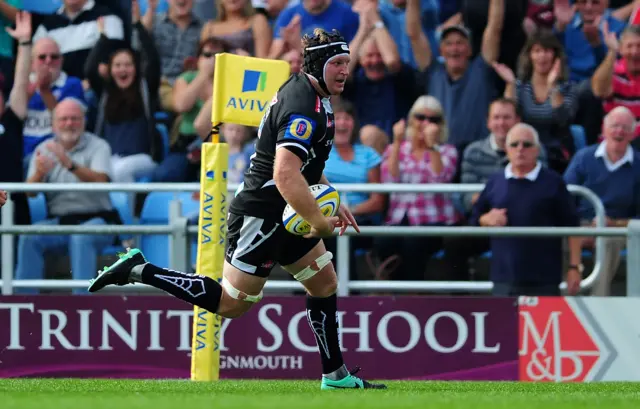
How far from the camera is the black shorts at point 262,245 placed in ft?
25.5

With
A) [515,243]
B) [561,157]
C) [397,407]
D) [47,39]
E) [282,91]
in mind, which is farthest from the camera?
[47,39]

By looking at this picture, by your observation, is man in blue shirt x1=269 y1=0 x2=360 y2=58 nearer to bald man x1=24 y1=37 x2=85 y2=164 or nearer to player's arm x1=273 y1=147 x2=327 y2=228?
bald man x1=24 y1=37 x2=85 y2=164

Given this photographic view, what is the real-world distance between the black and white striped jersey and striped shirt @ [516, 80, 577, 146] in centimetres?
419

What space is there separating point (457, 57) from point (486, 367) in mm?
3045

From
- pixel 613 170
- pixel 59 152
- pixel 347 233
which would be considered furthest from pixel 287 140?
pixel 59 152

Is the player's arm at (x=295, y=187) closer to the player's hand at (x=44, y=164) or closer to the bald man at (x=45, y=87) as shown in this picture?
the player's hand at (x=44, y=164)

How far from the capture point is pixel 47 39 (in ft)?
40.2

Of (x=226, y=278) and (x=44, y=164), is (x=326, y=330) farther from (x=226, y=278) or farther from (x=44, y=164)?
(x=44, y=164)

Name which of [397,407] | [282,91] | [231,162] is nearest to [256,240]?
[282,91]

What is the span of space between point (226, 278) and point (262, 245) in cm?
37

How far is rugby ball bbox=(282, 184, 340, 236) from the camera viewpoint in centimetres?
748

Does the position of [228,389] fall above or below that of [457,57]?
below

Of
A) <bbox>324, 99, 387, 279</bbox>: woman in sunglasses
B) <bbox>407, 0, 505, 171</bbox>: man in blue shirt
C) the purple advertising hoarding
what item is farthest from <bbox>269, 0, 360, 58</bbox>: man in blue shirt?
the purple advertising hoarding

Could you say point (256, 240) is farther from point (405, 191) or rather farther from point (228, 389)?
point (405, 191)
